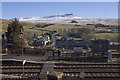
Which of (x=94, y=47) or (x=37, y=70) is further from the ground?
(x=94, y=47)

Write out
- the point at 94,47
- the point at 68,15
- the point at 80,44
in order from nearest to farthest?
1. the point at 94,47
2. the point at 80,44
3. the point at 68,15

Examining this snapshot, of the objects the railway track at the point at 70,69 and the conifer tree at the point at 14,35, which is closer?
the railway track at the point at 70,69

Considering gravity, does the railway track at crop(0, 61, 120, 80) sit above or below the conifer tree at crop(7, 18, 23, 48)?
below

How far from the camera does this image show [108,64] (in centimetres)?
795

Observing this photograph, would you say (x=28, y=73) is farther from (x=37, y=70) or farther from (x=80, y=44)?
(x=80, y=44)

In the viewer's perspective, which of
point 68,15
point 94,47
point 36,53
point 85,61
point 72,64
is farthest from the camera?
point 68,15

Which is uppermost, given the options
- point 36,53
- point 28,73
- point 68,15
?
point 68,15

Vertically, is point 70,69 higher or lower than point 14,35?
lower

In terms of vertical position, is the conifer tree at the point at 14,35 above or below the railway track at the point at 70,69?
above

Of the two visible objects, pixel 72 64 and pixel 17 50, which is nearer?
pixel 72 64

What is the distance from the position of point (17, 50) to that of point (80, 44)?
10.5 metres

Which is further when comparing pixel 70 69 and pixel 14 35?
pixel 14 35

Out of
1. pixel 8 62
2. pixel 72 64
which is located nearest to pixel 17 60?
pixel 8 62

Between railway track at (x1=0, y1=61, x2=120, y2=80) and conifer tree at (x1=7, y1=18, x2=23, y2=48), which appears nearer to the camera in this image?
railway track at (x1=0, y1=61, x2=120, y2=80)
